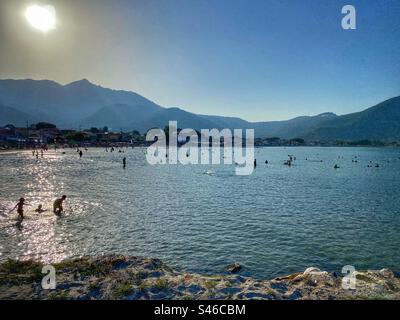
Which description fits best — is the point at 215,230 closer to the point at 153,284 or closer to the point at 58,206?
the point at 153,284

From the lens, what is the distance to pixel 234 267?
15180 mm

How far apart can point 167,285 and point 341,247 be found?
13.2 m

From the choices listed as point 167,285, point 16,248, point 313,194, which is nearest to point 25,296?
point 167,285

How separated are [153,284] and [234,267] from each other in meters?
5.38

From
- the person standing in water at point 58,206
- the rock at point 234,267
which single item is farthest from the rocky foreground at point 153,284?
the person standing in water at point 58,206

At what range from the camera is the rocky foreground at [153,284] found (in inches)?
414

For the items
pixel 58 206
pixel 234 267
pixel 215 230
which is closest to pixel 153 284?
pixel 234 267

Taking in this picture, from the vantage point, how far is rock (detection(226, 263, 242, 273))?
15.0m

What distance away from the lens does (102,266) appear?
42.1 feet

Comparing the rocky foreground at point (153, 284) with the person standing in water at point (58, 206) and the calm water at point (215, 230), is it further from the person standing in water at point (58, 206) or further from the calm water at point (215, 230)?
the person standing in water at point (58, 206)

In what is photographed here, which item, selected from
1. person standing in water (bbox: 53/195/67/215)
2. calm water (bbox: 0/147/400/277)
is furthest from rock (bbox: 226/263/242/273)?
person standing in water (bbox: 53/195/67/215)

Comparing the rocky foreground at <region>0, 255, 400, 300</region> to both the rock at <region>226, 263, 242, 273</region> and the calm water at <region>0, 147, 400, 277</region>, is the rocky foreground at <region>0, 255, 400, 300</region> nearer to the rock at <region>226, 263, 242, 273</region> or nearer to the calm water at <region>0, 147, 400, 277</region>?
the rock at <region>226, 263, 242, 273</region>

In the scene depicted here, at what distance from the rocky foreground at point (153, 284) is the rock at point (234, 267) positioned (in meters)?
2.19
